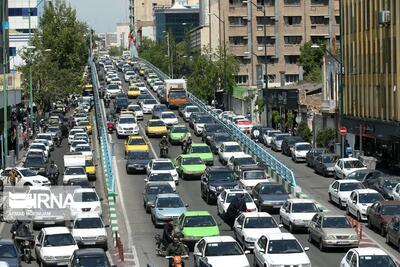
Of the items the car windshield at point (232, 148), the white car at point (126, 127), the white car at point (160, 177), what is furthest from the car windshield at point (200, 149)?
the white car at point (126, 127)

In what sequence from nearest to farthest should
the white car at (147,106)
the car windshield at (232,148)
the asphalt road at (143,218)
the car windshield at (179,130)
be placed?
1. the asphalt road at (143,218)
2. the car windshield at (232,148)
3. the car windshield at (179,130)
4. the white car at (147,106)

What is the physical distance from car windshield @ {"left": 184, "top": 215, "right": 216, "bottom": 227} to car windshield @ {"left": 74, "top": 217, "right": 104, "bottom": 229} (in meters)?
3.18

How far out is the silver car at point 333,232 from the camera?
34.5 meters

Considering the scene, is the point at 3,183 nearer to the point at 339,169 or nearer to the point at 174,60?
the point at 339,169

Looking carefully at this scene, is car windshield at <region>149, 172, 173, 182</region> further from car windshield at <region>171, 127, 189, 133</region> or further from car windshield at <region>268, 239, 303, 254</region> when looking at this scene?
car windshield at <region>171, 127, 189, 133</region>

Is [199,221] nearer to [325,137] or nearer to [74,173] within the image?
[74,173]

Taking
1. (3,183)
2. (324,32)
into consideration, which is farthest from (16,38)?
(3,183)

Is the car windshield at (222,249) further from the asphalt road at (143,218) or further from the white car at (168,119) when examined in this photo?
the white car at (168,119)

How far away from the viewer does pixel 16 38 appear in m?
158

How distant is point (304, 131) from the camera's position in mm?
81812

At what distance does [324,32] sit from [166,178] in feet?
337

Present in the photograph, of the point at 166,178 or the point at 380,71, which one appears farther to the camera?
the point at 380,71

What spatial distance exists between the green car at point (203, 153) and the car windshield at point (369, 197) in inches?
744

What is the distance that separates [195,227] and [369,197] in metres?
9.08
